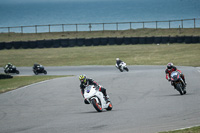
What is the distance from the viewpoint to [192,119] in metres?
10.1

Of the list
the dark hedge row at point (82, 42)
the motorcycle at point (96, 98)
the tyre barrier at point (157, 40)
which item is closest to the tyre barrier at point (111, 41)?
the dark hedge row at point (82, 42)

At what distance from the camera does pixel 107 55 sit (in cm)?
4153

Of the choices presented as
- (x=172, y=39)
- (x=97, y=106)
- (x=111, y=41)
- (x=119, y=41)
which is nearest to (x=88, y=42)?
(x=111, y=41)

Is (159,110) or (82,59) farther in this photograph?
(82,59)

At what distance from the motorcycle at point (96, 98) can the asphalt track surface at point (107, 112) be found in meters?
0.28

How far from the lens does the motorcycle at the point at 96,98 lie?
39.2 feet

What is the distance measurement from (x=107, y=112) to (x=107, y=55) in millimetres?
29526

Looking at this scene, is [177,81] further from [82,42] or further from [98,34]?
[98,34]

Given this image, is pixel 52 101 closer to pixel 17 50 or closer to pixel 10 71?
pixel 10 71

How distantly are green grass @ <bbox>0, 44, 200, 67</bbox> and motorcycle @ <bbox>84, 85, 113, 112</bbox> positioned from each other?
21258mm

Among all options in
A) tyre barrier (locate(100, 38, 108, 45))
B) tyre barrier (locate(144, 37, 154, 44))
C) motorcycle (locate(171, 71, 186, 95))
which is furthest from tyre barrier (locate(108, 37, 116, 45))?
motorcycle (locate(171, 71, 186, 95))

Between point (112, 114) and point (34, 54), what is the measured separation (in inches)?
1368

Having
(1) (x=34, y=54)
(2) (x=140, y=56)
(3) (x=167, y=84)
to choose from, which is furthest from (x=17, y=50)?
(3) (x=167, y=84)

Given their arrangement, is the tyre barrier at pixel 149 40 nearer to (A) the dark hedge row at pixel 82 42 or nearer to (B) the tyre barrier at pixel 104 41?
(A) the dark hedge row at pixel 82 42
